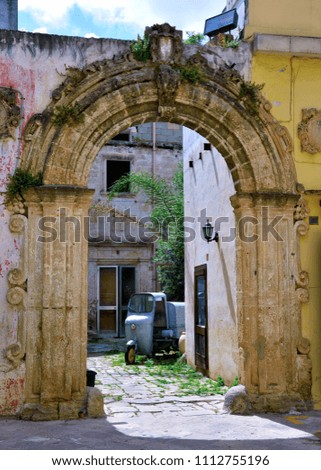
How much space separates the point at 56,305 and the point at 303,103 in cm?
413

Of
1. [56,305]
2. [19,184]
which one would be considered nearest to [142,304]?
[56,305]

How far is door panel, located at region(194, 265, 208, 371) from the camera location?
1032cm

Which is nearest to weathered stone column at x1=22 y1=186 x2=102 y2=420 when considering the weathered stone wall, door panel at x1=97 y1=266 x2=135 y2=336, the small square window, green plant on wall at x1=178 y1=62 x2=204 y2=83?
green plant on wall at x1=178 y1=62 x2=204 y2=83

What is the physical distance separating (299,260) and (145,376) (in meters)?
4.43

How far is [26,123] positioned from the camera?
273 inches

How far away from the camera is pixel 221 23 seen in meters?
8.24

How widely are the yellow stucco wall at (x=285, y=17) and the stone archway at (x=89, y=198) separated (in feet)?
2.59

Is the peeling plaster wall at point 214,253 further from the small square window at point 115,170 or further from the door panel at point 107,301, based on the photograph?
the small square window at point 115,170

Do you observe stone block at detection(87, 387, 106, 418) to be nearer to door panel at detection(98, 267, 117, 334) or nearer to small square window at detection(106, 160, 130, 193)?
door panel at detection(98, 267, 117, 334)

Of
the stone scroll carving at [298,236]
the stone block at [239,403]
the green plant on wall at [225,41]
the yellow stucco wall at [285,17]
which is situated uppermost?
the yellow stucco wall at [285,17]

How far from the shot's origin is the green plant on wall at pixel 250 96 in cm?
742

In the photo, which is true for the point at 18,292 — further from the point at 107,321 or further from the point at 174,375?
the point at 107,321

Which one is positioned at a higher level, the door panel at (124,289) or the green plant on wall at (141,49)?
the green plant on wall at (141,49)

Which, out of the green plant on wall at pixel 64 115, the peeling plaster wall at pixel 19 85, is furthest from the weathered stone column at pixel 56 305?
the green plant on wall at pixel 64 115
